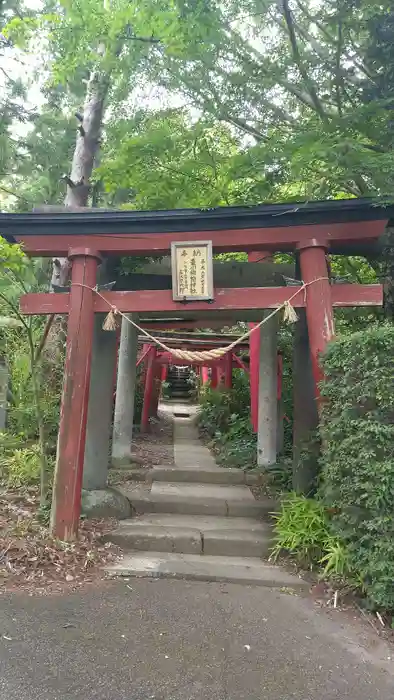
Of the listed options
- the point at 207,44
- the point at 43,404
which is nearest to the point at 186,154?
the point at 207,44

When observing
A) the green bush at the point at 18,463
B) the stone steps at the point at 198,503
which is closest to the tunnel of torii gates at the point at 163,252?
the stone steps at the point at 198,503

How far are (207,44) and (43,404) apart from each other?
5085 millimetres

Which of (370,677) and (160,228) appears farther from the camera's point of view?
(160,228)

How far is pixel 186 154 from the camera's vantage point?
5703mm

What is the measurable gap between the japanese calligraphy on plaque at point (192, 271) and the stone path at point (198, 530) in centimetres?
264

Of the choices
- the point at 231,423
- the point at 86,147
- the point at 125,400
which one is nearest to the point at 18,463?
the point at 125,400

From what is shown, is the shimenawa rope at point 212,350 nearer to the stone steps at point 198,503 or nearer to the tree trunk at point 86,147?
the stone steps at point 198,503

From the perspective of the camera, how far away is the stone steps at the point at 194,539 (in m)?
4.82

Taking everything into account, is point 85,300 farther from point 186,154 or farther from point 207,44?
point 207,44

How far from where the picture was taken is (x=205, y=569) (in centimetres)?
440

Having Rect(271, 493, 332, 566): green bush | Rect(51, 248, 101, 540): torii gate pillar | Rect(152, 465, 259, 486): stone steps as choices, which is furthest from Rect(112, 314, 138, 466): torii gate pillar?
Rect(271, 493, 332, 566): green bush

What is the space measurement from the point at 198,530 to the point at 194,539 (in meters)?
0.23

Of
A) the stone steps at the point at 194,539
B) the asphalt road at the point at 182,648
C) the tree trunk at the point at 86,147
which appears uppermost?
the tree trunk at the point at 86,147

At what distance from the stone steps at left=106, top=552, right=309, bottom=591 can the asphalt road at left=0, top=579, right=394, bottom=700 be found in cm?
20
